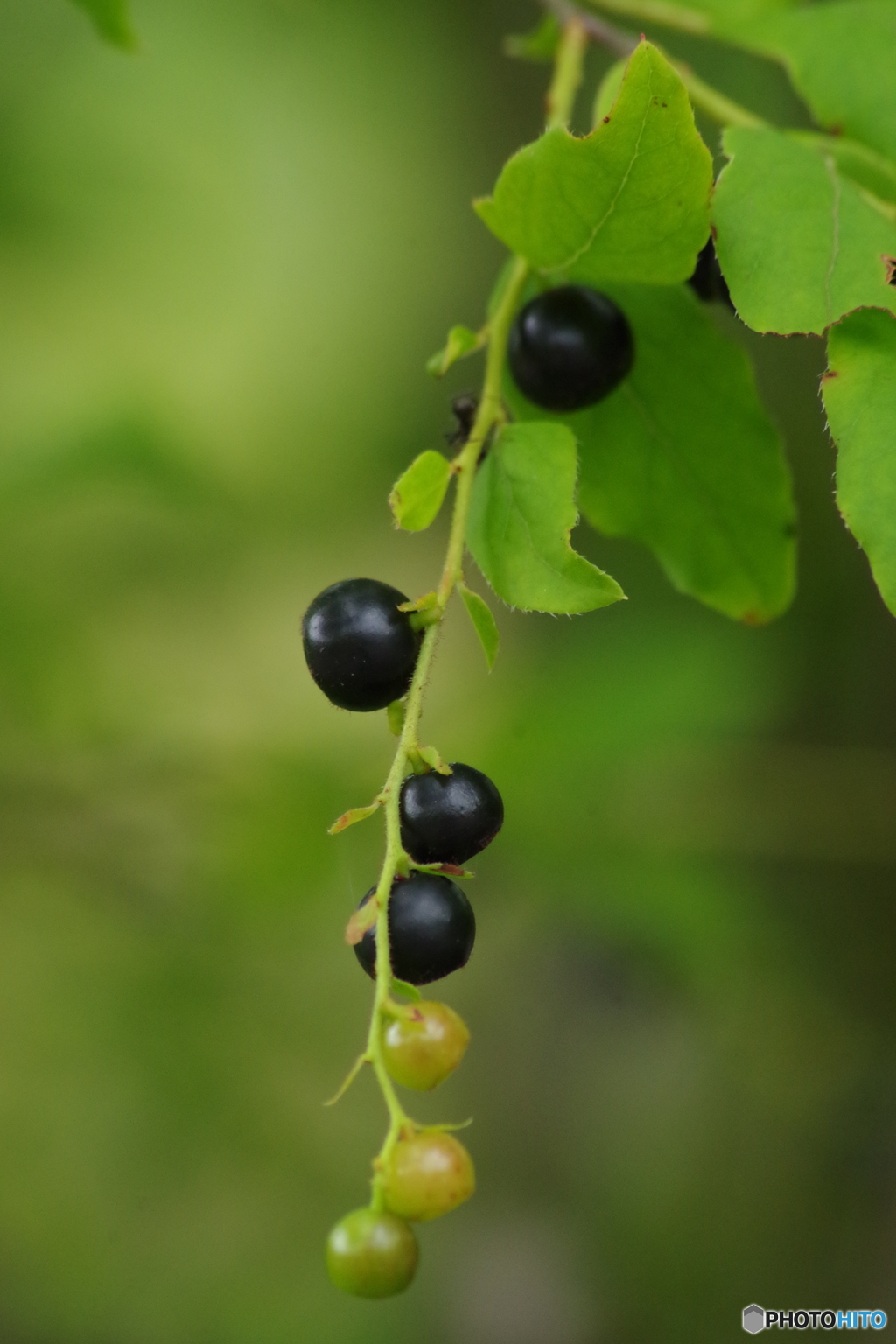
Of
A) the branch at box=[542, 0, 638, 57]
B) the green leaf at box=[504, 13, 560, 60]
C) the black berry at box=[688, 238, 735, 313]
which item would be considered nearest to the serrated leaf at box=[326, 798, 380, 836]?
the black berry at box=[688, 238, 735, 313]

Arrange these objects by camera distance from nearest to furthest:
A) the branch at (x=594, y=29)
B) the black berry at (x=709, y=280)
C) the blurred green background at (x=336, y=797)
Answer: the black berry at (x=709, y=280), the branch at (x=594, y=29), the blurred green background at (x=336, y=797)

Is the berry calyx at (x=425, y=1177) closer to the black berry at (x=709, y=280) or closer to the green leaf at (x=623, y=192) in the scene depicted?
the green leaf at (x=623, y=192)

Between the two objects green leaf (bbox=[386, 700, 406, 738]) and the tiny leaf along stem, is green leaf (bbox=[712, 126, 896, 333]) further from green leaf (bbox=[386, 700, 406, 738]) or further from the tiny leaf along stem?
green leaf (bbox=[386, 700, 406, 738])

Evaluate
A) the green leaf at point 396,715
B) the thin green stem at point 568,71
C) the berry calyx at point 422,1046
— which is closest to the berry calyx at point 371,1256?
the berry calyx at point 422,1046

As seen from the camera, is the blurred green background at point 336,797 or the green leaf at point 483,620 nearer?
the green leaf at point 483,620

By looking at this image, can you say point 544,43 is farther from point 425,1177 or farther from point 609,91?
point 425,1177

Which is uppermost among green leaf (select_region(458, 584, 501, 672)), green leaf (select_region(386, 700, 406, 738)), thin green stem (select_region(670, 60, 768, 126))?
thin green stem (select_region(670, 60, 768, 126))

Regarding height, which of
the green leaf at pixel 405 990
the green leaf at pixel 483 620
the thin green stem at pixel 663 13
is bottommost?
the green leaf at pixel 405 990

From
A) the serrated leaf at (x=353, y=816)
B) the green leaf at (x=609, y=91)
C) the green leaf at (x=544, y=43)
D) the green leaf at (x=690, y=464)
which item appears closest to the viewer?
the serrated leaf at (x=353, y=816)
